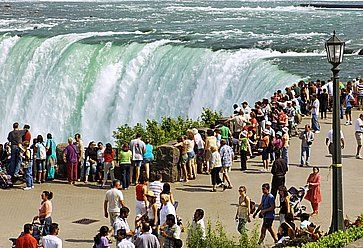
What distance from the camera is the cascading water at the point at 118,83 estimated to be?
30.7 m

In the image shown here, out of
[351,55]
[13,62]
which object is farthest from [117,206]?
[351,55]

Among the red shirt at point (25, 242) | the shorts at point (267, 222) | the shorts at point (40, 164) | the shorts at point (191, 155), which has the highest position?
the shorts at point (191, 155)

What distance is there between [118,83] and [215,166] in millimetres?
17298

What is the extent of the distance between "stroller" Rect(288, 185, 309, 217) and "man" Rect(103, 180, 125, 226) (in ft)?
10.3

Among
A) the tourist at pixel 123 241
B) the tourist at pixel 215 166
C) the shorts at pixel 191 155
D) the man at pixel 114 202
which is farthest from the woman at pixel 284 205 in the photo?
the shorts at pixel 191 155

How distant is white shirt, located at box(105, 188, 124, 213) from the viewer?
1333 cm

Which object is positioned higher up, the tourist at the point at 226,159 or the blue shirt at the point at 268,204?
the tourist at the point at 226,159

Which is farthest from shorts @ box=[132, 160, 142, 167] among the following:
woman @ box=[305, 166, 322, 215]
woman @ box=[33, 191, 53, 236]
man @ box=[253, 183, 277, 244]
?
man @ box=[253, 183, 277, 244]

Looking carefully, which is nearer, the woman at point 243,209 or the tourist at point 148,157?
the woman at point 243,209

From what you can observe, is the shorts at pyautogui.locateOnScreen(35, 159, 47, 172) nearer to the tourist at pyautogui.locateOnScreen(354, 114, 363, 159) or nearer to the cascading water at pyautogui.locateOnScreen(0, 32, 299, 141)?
the tourist at pyautogui.locateOnScreen(354, 114, 363, 159)

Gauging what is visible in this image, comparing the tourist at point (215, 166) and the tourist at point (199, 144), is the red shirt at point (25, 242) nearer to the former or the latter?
the tourist at point (215, 166)

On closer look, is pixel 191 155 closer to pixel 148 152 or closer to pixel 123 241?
pixel 148 152

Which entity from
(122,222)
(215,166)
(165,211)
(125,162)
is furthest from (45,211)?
(215,166)

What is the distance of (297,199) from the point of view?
1434 centimetres
